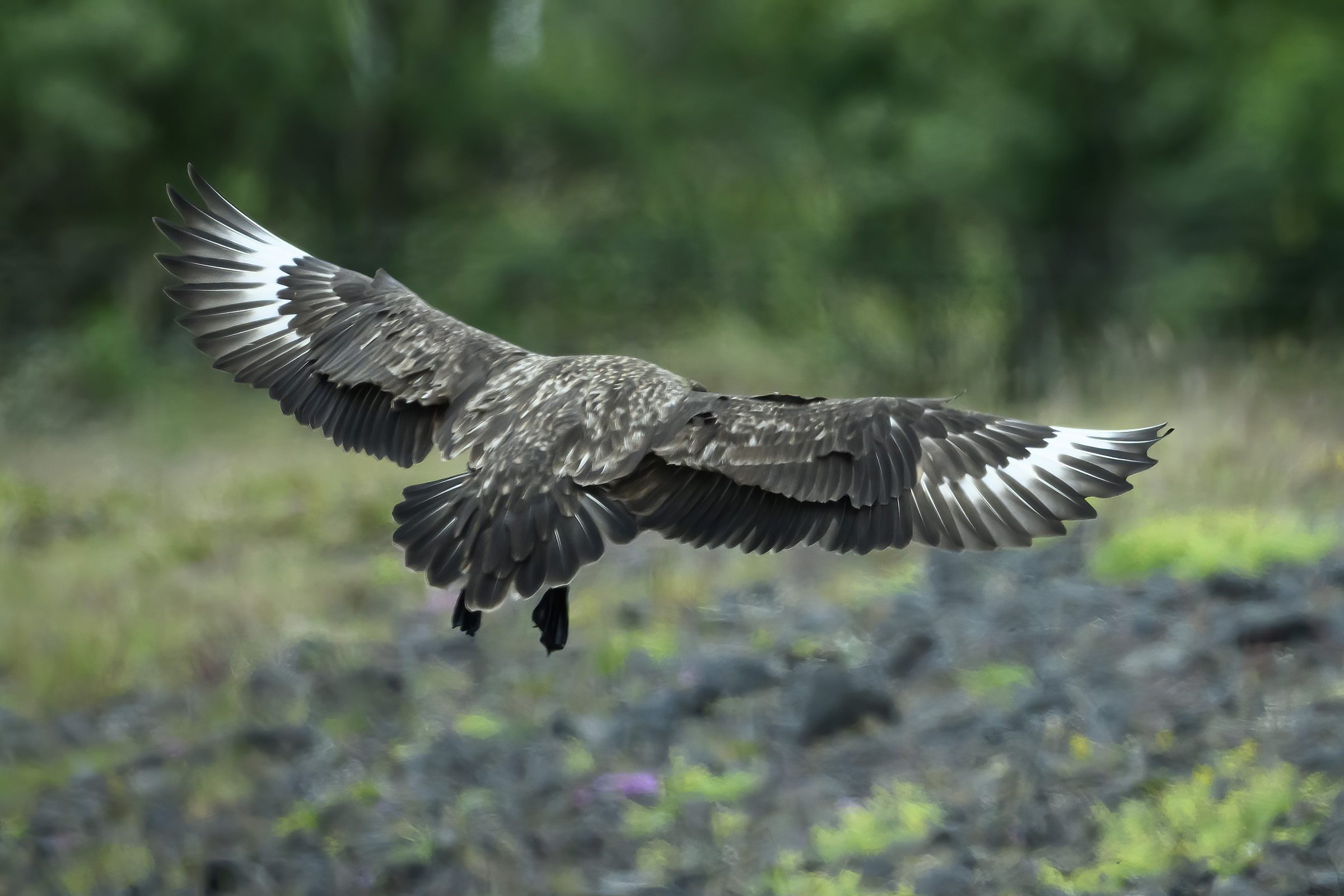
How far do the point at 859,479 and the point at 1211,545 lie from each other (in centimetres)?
381

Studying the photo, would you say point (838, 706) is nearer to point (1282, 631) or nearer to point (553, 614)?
point (1282, 631)

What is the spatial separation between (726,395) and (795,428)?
0.81 feet

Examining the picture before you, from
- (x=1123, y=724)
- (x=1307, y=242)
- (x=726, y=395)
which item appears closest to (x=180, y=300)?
(x=726, y=395)

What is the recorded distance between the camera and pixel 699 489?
3988mm

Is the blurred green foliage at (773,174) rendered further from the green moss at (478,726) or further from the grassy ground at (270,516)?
the green moss at (478,726)

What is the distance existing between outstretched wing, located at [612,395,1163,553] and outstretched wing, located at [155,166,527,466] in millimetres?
882

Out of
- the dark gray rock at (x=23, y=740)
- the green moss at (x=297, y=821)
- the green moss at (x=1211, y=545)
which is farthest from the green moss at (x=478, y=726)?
the green moss at (x=1211, y=545)

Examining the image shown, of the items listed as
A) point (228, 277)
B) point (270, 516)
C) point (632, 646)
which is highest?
point (270, 516)

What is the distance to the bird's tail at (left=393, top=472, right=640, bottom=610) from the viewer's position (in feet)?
12.1

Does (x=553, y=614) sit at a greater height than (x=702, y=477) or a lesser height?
lesser

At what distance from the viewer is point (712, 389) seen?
43.3 ft

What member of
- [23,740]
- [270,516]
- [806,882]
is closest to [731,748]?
[806,882]

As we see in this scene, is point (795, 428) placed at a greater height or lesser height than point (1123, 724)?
greater

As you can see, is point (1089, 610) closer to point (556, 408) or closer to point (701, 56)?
point (556, 408)
